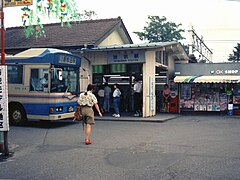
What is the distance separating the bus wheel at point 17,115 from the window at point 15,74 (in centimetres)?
105

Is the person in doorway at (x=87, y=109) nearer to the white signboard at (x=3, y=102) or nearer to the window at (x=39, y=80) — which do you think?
the white signboard at (x=3, y=102)

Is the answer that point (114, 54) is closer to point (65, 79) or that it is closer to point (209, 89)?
point (65, 79)

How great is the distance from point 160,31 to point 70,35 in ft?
88.4

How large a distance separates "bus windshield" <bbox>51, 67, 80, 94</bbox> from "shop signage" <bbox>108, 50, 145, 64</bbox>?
10.2 feet

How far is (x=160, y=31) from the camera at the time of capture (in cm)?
4475

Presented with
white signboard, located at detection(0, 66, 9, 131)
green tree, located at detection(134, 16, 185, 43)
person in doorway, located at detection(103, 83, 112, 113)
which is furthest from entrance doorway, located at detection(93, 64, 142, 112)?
green tree, located at detection(134, 16, 185, 43)

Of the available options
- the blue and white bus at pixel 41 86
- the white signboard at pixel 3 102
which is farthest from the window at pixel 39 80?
the white signboard at pixel 3 102

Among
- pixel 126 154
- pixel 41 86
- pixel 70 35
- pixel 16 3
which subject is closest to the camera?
pixel 126 154

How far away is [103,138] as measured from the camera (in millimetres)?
9562

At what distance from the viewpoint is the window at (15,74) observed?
39.7 feet

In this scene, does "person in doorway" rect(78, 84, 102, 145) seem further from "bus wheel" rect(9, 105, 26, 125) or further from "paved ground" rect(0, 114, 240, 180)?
"bus wheel" rect(9, 105, 26, 125)

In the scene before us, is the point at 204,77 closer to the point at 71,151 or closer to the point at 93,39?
the point at 93,39

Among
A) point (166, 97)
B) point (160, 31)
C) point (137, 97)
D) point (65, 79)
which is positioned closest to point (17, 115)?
point (65, 79)

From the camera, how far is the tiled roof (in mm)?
18511
